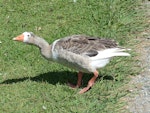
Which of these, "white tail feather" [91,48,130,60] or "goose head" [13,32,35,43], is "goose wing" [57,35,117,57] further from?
"goose head" [13,32,35,43]

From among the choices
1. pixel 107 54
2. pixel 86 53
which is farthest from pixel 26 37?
pixel 107 54

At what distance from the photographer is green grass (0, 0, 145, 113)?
255 inches

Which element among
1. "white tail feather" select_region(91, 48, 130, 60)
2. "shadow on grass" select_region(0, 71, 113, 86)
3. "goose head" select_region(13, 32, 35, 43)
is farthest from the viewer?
"shadow on grass" select_region(0, 71, 113, 86)

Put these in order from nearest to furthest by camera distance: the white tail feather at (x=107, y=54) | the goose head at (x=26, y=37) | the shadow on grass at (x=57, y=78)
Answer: the white tail feather at (x=107, y=54) < the goose head at (x=26, y=37) < the shadow on grass at (x=57, y=78)

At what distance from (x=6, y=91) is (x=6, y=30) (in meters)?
2.47

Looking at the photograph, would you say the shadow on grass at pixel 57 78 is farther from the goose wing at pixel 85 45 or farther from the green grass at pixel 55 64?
the goose wing at pixel 85 45

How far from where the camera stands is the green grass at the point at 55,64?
6.48m

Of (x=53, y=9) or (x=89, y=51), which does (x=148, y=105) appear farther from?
(x=53, y=9)

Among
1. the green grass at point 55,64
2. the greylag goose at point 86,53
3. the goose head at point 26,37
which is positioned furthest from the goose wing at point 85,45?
the green grass at point 55,64

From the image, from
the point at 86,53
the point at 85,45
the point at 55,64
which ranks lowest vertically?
the point at 55,64

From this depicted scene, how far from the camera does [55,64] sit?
7703mm

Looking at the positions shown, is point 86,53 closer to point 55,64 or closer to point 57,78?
point 57,78

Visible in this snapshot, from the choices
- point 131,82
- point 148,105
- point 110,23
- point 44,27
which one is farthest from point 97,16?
point 148,105

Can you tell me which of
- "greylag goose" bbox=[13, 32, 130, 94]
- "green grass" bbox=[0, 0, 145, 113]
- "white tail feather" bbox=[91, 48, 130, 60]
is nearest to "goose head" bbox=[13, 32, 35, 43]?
"greylag goose" bbox=[13, 32, 130, 94]
